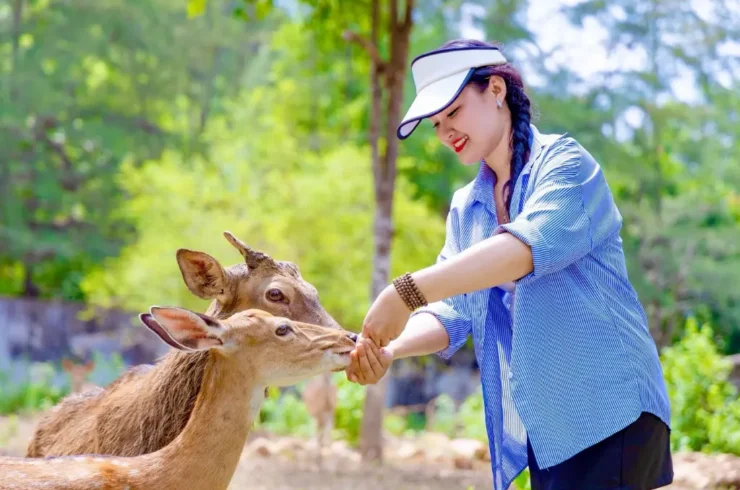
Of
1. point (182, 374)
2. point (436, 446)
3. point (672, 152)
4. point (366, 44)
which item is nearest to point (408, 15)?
point (366, 44)

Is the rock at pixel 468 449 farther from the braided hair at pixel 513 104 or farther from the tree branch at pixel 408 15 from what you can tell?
the braided hair at pixel 513 104

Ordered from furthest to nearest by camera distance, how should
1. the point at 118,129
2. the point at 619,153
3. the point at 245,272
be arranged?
the point at 118,129, the point at 619,153, the point at 245,272

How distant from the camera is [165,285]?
14.3m

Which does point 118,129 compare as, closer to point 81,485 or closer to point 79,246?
point 79,246

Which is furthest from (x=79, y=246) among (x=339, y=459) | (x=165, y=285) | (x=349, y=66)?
(x=339, y=459)

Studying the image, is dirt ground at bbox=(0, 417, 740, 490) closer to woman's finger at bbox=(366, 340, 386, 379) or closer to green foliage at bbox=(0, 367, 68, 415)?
green foliage at bbox=(0, 367, 68, 415)

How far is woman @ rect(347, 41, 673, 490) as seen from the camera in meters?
2.46

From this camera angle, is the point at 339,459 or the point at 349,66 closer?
the point at 339,459

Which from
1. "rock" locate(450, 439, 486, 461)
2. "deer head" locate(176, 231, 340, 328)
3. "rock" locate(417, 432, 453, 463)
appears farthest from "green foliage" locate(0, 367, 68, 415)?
"deer head" locate(176, 231, 340, 328)

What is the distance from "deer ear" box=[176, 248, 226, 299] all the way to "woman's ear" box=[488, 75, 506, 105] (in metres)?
1.01

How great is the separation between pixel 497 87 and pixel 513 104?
9cm

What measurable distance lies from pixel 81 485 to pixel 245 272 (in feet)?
3.10

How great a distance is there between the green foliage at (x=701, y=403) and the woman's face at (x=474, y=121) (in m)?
4.76

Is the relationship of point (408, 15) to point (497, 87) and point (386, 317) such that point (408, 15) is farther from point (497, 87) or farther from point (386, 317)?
point (386, 317)
